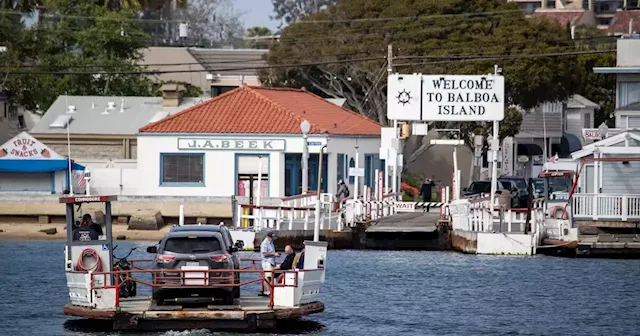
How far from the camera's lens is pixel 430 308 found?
39.8 metres

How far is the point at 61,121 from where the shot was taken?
78.1m

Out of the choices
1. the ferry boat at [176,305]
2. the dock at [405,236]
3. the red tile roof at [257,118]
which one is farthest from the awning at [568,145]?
the ferry boat at [176,305]

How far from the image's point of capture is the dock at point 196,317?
103 feet

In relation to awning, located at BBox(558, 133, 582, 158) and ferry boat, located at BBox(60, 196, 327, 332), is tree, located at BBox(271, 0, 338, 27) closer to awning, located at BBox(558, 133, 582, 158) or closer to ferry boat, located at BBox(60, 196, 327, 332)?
awning, located at BBox(558, 133, 582, 158)

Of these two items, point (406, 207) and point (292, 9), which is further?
point (292, 9)

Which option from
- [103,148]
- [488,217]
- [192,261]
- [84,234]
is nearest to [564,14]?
[103,148]

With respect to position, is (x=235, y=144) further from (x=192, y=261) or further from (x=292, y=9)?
(x=292, y=9)

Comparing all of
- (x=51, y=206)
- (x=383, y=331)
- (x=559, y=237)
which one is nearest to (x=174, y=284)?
(x=383, y=331)

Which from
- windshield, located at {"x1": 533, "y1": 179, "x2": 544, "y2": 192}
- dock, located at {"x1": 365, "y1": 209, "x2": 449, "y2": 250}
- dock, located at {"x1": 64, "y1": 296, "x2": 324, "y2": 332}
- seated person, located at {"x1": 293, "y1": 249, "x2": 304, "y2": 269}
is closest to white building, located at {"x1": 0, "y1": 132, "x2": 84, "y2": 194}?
dock, located at {"x1": 365, "y1": 209, "x2": 449, "y2": 250}

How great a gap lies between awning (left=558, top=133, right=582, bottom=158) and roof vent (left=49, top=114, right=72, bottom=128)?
31718 mm

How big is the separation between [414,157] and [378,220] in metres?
25.7

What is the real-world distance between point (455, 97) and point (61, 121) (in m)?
27.0

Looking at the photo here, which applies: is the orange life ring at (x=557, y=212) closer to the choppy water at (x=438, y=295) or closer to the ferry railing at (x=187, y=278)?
the choppy water at (x=438, y=295)

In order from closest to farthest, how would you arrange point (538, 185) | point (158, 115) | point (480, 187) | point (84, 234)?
point (84, 234) → point (480, 187) → point (538, 185) → point (158, 115)
